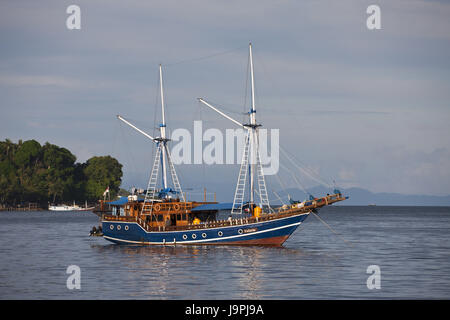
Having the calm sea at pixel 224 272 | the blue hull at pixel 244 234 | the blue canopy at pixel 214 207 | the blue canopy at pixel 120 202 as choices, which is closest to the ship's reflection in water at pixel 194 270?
the calm sea at pixel 224 272

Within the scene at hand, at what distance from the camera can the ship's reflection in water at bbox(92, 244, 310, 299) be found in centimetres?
4362

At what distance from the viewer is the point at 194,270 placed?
177 ft

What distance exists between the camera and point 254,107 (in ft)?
241

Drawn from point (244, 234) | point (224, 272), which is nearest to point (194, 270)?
point (224, 272)

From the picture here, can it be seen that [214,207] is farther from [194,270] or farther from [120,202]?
[194,270]

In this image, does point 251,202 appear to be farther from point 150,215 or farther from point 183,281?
point 183,281

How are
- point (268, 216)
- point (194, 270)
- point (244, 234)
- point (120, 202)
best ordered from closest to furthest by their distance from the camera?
point (194, 270), point (268, 216), point (244, 234), point (120, 202)

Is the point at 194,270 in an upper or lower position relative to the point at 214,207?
lower

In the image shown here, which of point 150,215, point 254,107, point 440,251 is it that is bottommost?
point 440,251

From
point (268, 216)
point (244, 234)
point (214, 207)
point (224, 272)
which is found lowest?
point (224, 272)

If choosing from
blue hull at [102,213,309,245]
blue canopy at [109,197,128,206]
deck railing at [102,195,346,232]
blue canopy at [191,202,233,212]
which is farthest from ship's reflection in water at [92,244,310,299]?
blue canopy at [109,197,128,206]
